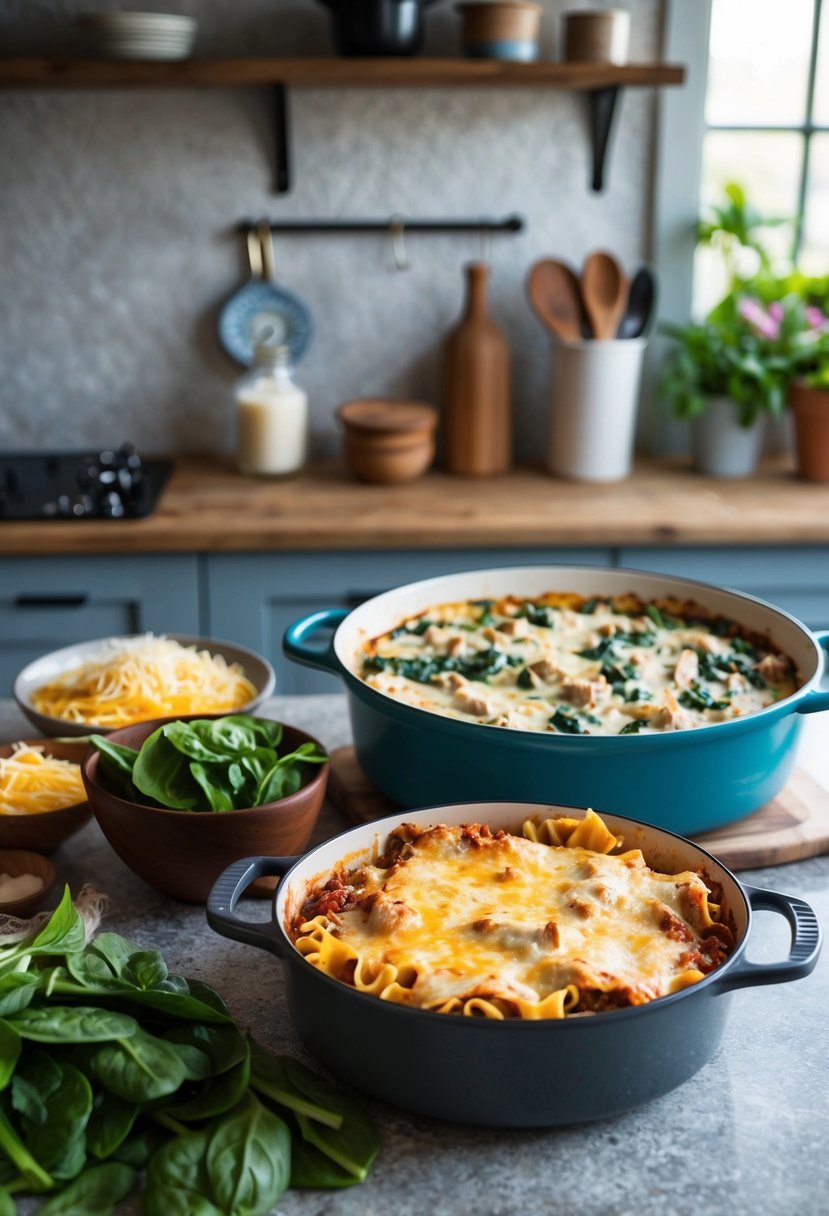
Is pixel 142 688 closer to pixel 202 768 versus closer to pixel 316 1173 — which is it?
pixel 202 768

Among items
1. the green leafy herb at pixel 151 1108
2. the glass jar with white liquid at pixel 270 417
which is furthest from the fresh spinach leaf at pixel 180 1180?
the glass jar with white liquid at pixel 270 417

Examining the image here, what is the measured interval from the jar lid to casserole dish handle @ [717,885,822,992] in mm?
2116

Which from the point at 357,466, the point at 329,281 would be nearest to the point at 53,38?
the point at 329,281

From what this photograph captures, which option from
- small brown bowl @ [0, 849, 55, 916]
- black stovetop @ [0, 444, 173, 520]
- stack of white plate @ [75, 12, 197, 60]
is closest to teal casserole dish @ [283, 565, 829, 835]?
small brown bowl @ [0, 849, 55, 916]

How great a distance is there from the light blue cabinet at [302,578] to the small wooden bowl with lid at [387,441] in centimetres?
36

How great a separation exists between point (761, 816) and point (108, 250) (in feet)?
8.06

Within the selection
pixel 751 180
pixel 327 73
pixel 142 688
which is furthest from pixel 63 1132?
pixel 751 180

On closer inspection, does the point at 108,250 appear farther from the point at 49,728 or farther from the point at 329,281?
the point at 49,728

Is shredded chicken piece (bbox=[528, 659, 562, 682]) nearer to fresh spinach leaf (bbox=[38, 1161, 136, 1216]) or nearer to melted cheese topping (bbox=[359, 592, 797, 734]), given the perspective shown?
melted cheese topping (bbox=[359, 592, 797, 734])

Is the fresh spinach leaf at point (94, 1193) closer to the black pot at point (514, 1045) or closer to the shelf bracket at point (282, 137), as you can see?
the black pot at point (514, 1045)

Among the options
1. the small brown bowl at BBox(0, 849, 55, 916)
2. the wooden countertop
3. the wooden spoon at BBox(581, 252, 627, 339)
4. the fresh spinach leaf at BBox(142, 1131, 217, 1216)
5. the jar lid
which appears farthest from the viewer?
the wooden spoon at BBox(581, 252, 627, 339)

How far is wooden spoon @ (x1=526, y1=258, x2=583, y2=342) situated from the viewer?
3145 mm

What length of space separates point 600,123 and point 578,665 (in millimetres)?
2028

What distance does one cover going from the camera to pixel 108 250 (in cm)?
324
